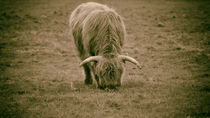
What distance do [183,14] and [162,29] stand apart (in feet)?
14.6

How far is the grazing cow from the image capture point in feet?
19.2

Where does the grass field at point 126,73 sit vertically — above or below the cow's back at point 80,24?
below

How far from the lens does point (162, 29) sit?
50.2 feet

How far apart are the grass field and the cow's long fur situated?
0.62m

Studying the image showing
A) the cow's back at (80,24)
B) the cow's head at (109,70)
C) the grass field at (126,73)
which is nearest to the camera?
the grass field at (126,73)

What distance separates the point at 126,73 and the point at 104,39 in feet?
8.44

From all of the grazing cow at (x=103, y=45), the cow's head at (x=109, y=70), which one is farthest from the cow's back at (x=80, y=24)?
the cow's head at (x=109, y=70)

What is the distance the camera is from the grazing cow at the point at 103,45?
5.85 meters

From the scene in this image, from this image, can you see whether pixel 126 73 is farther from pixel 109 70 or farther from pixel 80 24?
pixel 109 70

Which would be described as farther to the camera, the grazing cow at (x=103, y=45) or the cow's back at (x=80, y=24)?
the cow's back at (x=80, y=24)

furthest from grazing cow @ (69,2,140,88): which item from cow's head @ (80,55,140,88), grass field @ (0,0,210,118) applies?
grass field @ (0,0,210,118)

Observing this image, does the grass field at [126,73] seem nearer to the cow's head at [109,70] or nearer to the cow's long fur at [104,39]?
the cow's head at [109,70]

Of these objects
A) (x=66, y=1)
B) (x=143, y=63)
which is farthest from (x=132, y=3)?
(x=143, y=63)

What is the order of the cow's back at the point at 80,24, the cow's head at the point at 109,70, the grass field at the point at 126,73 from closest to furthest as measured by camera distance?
the grass field at the point at 126,73 < the cow's head at the point at 109,70 < the cow's back at the point at 80,24
